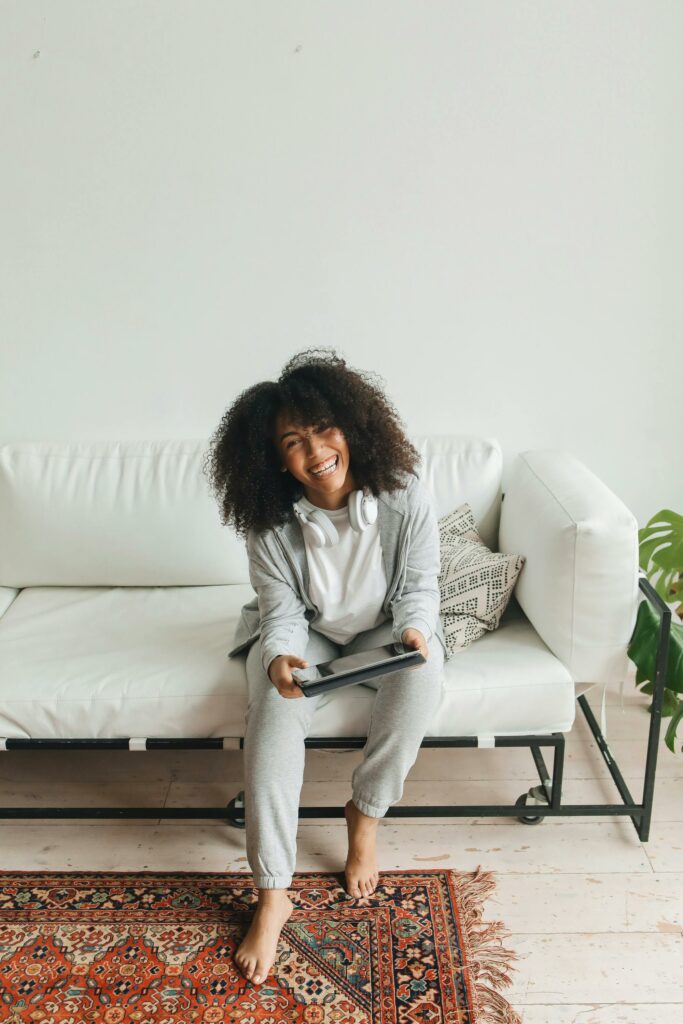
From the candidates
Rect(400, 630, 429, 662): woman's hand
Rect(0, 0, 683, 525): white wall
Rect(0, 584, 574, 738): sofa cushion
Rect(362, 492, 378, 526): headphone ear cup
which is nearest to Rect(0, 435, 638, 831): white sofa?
Rect(0, 584, 574, 738): sofa cushion

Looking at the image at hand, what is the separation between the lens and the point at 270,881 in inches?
62.5

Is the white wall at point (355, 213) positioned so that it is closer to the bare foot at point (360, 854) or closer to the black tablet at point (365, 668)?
the black tablet at point (365, 668)

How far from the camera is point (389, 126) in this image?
2143 mm

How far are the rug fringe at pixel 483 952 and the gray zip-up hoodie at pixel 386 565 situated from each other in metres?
0.48

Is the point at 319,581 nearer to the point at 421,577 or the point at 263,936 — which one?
the point at 421,577

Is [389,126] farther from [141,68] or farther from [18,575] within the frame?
[18,575]

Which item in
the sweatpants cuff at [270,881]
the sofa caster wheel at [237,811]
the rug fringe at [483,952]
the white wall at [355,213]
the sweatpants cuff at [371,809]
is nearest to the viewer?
the rug fringe at [483,952]

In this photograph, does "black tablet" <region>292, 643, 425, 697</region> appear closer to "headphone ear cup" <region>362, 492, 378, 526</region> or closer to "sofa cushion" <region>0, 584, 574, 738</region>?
"sofa cushion" <region>0, 584, 574, 738</region>

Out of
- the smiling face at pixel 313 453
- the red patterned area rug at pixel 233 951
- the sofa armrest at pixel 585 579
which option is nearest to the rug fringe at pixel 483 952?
the red patterned area rug at pixel 233 951

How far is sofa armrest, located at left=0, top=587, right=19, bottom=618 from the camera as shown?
2135 mm

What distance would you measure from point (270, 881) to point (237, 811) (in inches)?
11.4

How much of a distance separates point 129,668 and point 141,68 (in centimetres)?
138

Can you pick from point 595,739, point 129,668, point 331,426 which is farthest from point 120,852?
point 595,739

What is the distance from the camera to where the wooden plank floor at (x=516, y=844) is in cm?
153
